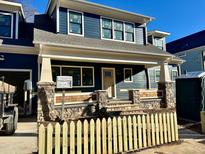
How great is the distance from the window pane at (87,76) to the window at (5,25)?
5.80m

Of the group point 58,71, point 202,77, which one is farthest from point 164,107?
point 58,71

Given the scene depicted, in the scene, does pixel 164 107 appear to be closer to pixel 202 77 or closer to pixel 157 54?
pixel 157 54

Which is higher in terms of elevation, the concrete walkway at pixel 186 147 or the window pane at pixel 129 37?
the window pane at pixel 129 37

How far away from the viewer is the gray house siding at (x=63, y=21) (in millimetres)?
12938

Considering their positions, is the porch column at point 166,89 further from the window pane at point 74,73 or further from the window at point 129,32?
the window pane at point 74,73

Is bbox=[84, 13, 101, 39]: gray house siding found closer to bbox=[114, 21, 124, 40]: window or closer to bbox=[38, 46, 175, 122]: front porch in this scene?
bbox=[114, 21, 124, 40]: window

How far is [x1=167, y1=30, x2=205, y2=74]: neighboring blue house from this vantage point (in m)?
23.5

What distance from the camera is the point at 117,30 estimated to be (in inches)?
599

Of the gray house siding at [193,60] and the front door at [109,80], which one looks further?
the gray house siding at [193,60]

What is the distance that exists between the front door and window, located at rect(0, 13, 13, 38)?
24.1 feet

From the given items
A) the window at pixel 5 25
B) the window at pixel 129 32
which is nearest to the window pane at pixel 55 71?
the window at pixel 5 25

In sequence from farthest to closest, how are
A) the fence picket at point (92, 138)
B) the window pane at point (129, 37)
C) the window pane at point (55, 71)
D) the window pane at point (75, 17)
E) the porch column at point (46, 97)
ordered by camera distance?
the window pane at point (129, 37) → the window pane at point (75, 17) → the window pane at point (55, 71) → the porch column at point (46, 97) → the fence picket at point (92, 138)

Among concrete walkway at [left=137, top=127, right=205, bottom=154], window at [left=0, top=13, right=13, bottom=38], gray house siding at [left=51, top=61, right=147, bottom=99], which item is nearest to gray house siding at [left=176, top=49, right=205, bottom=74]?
gray house siding at [left=51, top=61, right=147, bottom=99]

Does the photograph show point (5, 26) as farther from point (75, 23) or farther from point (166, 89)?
point (166, 89)
